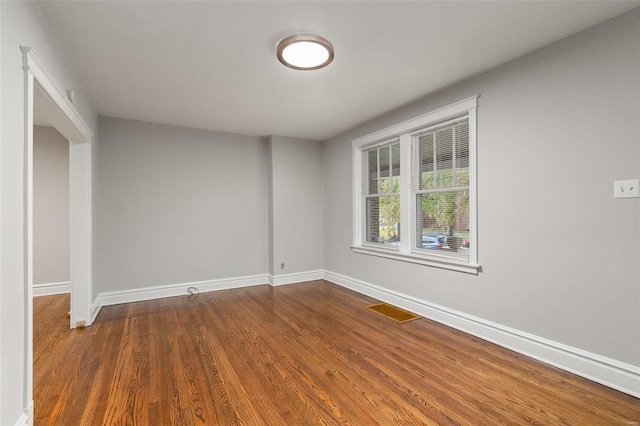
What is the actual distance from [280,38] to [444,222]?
8.38 ft

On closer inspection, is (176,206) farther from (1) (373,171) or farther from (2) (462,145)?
(2) (462,145)

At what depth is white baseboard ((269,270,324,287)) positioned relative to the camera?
5113 mm

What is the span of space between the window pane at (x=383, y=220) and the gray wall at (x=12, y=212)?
12.2 feet

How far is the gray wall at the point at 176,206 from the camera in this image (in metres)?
4.20

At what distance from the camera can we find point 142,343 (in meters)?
2.92

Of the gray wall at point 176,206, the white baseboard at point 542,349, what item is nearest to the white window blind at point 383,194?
the white baseboard at point 542,349

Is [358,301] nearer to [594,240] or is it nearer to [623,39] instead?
[594,240]

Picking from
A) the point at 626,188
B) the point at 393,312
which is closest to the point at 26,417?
the point at 393,312

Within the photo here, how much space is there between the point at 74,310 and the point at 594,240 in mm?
4916

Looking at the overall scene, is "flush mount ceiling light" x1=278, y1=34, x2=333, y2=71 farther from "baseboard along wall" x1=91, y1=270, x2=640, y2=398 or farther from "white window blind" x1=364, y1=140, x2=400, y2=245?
"baseboard along wall" x1=91, y1=270, x2=640, y2=398

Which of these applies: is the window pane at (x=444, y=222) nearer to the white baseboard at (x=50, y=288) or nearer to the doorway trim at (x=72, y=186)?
the doorway trim at (x=72, y=186)

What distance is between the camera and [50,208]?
469cm

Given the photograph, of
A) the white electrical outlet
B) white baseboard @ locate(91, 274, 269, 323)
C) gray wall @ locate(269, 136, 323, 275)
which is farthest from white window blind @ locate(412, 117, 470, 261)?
white baseboard @ locate(91, 274, 269, 323)

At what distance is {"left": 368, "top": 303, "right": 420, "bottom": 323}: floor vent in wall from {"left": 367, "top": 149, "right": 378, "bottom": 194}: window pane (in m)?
1.68
